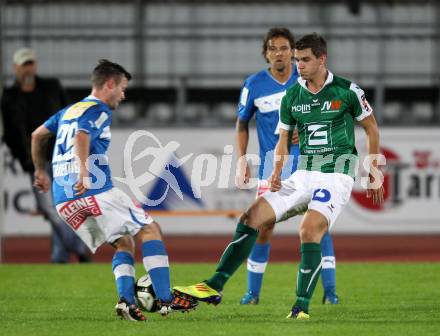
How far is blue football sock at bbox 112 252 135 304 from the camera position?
25.2ft

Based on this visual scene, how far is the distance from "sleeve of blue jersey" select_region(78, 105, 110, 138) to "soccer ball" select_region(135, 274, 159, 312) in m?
1.11

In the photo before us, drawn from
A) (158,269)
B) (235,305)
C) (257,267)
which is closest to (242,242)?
(158,269)

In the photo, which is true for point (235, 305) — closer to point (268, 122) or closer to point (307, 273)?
point (307, 273)

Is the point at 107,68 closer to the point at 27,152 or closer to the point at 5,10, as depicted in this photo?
the point at 27,152

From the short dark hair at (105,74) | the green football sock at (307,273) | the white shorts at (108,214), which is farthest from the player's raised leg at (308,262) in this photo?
the short dark hair at (105,74)

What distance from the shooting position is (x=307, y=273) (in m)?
7.69

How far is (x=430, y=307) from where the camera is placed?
27.9 ft

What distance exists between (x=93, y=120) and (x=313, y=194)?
1642mm

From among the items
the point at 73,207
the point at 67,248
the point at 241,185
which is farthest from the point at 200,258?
the point at 73,207

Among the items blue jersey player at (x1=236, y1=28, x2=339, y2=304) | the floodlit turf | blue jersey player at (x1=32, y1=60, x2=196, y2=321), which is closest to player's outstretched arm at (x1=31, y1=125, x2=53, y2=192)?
blue jersey player at (x1=32, y1=60, x2=196, y2=321)

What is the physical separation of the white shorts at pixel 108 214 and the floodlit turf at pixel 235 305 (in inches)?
25.1

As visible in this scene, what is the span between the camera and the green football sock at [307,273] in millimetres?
7684

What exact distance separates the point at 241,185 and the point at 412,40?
38.5 feet

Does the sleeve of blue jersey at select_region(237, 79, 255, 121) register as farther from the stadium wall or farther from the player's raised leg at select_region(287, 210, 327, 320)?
the stadium wall
